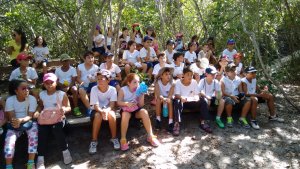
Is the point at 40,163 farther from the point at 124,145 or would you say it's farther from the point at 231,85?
the point at 231,85

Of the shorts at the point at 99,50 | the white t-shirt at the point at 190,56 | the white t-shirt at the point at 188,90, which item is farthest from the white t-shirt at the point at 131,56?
the white t-shirt at the point at 188,90

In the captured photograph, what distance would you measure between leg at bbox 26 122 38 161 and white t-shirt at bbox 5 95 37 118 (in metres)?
0.28

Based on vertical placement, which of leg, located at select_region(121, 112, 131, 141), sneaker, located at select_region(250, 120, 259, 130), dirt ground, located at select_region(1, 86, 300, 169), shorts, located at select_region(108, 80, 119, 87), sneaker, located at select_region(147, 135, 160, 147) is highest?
shorts, located at select_region(108, 80, 119, 87)

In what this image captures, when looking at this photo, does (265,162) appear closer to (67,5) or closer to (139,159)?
(139,159)

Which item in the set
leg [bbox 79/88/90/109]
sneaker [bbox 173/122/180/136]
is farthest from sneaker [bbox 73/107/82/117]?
sneaker [bbox 173/122/180/136]

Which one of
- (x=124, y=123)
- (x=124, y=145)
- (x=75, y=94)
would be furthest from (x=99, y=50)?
(x=124, y=145)

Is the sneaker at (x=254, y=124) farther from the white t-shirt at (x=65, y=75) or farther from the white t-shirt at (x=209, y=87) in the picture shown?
the white t-shirt at (x=65, y=75)

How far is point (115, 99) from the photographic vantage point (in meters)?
5.32

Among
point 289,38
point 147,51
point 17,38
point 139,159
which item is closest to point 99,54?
point 147,51

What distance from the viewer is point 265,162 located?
491 cm

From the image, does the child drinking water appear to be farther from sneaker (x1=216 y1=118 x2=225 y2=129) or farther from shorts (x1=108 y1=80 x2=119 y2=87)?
sneaker (x1=216 y1=118 x2=225 y2=129)

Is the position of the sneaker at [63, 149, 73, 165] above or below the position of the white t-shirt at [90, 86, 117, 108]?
below

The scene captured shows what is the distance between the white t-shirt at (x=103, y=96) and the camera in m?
5.24

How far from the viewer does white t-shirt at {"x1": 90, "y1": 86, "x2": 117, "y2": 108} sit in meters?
5.24
